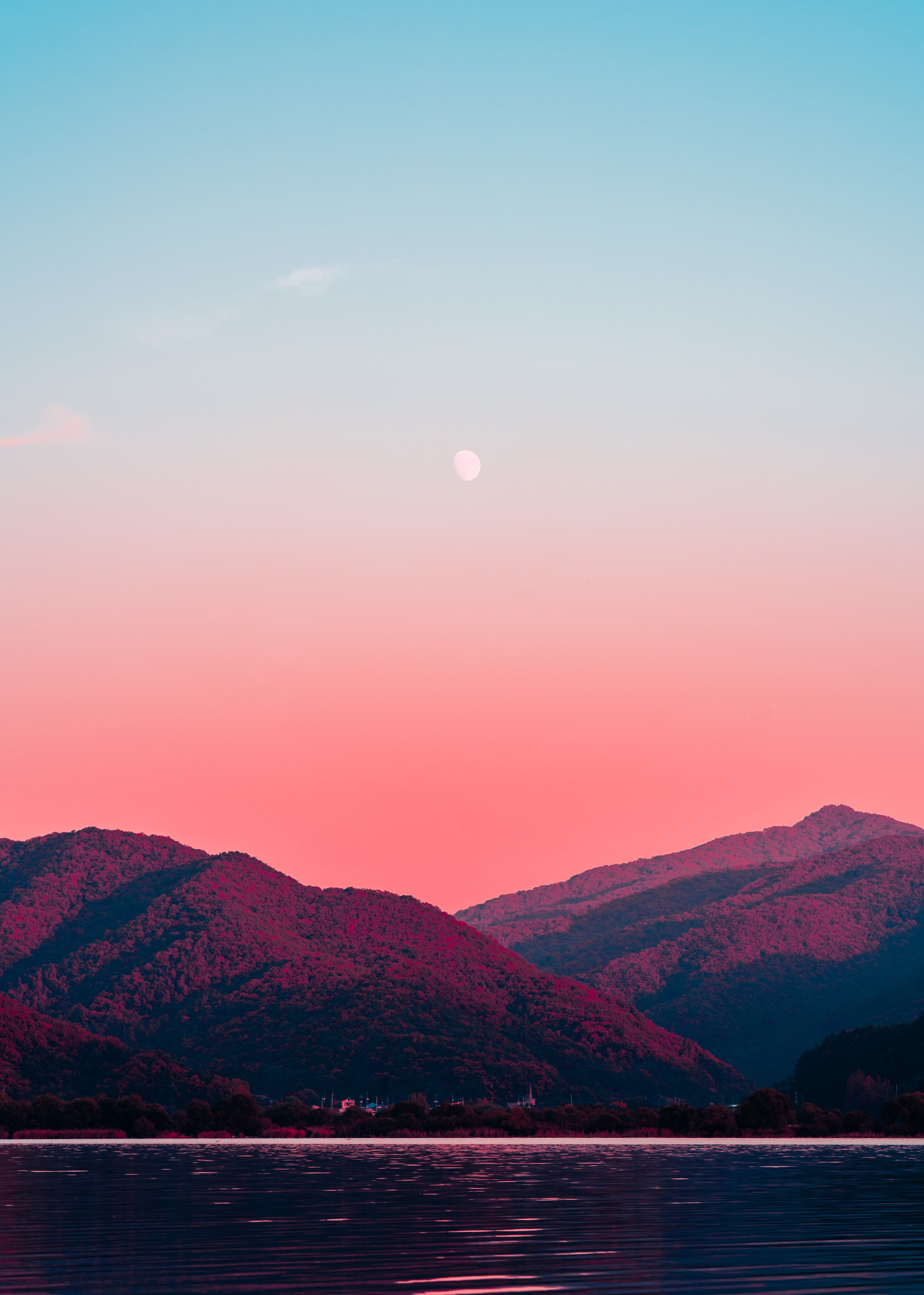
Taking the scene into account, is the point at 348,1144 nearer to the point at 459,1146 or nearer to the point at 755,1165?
the point at 459,1146

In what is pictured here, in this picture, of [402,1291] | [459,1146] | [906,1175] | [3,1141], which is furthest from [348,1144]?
[402,1291]

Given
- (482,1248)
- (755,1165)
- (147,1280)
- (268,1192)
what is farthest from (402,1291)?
(755,1165)

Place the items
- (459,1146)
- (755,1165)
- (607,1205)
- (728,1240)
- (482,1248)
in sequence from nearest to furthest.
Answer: (482,1248) < (728,1240) < (607,1205) < (755,1165) < (459,1146)

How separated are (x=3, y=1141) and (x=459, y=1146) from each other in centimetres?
6505

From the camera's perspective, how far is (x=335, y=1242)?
48875mm

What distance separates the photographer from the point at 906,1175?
100m

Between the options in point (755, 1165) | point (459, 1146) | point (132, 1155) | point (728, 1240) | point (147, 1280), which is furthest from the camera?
point (459, 1146)

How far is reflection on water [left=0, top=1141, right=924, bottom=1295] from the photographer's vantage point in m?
38.6

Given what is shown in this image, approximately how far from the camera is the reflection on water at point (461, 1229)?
127 feet

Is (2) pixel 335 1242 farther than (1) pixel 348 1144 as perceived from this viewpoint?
Answer: No

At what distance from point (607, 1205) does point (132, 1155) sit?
89.6 metres

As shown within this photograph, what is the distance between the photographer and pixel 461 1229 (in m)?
53.8

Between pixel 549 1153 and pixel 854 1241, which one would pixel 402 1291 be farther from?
pixel 549 1153

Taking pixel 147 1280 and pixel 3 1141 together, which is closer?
pixel 147 1280
